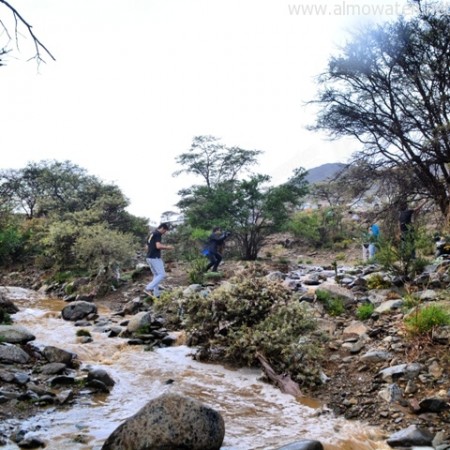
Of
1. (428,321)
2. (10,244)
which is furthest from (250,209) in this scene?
(428,321)

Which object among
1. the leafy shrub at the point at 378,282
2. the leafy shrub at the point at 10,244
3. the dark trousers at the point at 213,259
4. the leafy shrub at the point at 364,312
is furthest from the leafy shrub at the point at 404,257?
the leafy shrub at the point at 10,244

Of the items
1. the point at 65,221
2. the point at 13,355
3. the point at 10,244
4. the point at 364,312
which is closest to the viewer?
the point at 13,355

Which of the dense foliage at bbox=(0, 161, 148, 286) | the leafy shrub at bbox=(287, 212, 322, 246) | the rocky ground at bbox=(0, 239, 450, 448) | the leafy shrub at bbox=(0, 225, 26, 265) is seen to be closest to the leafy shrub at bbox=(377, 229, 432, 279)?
the rocky ground at bbox=(0, 239, 450, 448)

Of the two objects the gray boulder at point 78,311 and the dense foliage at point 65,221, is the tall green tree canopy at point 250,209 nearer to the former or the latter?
the dense foliage at point 65,221

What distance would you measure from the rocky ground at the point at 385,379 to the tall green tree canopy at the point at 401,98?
A: 24.6ft

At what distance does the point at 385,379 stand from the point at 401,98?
11688mm

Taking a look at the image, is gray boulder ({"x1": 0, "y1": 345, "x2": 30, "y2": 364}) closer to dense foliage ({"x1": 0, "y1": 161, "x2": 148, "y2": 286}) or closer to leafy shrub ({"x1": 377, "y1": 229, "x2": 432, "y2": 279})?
leafy shrub ({"x1": 377, "y1": 229, "x2": 432, "y2": 279})

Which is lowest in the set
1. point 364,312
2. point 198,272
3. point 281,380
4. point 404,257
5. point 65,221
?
point 281,380

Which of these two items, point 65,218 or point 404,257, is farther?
point 65,218

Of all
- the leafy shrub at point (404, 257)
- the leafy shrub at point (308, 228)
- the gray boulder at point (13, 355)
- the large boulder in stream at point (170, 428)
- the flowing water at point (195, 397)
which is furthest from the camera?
the leafy shrub at point (308, 228)

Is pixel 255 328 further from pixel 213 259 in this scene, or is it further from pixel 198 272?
pixel 213 259

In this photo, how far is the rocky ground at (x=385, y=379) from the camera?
454 centimetres

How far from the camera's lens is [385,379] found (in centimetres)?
529

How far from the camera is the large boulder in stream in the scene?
3734 millimetres
